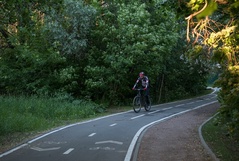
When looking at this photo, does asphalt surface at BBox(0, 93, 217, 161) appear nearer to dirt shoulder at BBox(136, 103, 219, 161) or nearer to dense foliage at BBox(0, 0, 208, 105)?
dirt shoulder at BBox(136, 103, 219, 161)

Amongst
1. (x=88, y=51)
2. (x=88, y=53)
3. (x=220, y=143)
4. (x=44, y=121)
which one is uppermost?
(x=88, y=51)

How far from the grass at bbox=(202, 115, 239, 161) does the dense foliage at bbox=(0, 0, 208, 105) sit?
10.1m

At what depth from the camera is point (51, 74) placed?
24469 mm

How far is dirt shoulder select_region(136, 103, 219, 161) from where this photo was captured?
8.77 meters

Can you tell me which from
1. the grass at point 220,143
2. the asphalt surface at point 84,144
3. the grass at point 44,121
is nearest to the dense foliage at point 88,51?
the grass at point 44,121

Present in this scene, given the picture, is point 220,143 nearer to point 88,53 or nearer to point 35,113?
point 35,113

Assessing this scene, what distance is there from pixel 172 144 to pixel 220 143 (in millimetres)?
1528

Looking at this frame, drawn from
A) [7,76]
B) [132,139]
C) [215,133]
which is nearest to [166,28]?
[7,76]

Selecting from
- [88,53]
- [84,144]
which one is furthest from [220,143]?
[88,53]

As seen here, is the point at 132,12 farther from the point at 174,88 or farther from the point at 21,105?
the point at 174,88

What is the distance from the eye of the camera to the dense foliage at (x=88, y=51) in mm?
23047

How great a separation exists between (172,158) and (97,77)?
1558 cm

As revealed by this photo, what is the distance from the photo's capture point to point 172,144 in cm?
1050

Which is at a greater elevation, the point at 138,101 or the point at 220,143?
the point at 138,101
